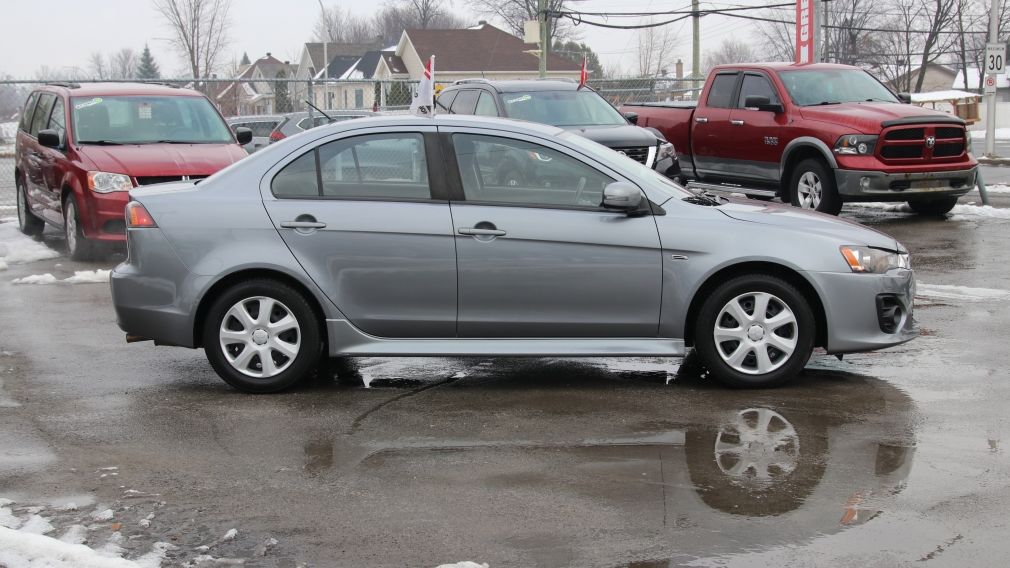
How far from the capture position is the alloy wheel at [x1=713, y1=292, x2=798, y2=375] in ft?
22.0

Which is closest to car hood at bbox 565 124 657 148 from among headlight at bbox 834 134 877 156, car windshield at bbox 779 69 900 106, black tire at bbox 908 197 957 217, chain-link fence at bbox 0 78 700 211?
car windshield at bbox 779 69 900 106

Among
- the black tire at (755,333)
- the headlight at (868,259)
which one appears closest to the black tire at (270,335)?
the black tire at (755,333)

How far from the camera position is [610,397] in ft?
22.0

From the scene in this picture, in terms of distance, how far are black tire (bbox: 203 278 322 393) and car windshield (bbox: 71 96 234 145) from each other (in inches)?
265

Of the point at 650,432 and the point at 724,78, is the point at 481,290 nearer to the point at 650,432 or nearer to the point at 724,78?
the point at 650,432

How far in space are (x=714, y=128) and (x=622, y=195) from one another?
31.2 feet

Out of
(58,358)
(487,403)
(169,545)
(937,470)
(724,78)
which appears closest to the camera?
(169,545)

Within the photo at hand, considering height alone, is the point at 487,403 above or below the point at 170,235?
below

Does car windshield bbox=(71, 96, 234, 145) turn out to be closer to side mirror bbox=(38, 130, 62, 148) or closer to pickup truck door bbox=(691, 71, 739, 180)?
side mirror bbox=(38, 130, 62, 148)

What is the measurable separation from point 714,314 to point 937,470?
1.72 metres

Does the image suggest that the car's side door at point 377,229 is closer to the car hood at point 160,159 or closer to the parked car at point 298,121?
the car hood at point 160,159

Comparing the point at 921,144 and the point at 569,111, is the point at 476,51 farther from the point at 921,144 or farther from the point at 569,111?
the point at 921,144

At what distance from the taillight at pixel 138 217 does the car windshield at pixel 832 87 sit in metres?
9.94

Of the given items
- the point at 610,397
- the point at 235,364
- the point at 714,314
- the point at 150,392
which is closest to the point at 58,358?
the point at 150,392
